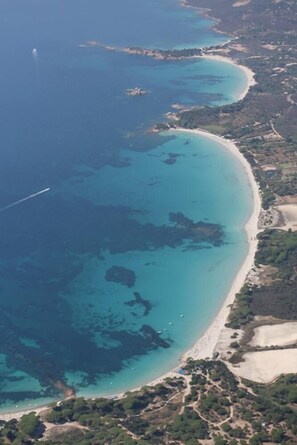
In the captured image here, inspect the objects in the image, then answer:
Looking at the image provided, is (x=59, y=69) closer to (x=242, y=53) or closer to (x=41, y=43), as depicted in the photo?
(x=41, y=43)

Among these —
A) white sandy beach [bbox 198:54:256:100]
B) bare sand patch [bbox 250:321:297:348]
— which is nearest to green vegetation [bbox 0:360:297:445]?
bare sand patch [bbox 250:321:297:348]

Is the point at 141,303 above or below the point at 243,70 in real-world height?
above

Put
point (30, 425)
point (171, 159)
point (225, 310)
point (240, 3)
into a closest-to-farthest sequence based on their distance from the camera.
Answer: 1. point (30, 425)
2. point (225, 310)
3. point (171, 159)
4. point (240, 3)

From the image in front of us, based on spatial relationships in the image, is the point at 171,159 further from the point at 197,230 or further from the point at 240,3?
the point at 240,3

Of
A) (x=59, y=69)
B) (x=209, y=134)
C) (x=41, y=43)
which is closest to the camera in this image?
(x=209, y=134)

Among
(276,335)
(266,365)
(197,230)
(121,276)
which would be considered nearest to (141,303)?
(121,276)

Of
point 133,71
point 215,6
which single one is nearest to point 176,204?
point 133,71
